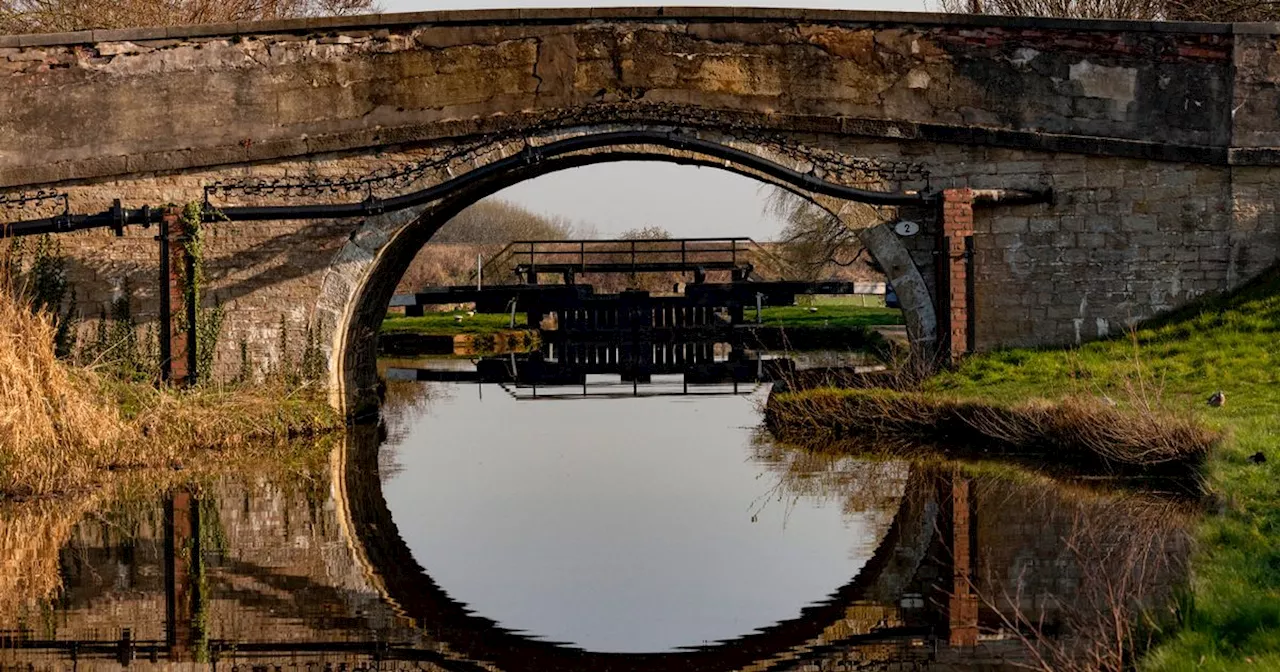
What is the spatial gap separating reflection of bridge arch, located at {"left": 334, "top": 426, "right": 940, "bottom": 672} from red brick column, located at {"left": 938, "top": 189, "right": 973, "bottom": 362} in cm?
408


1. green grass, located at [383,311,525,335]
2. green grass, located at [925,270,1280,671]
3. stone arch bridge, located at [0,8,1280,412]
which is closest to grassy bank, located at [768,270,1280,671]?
green grass, located at [925,270,1280,671]

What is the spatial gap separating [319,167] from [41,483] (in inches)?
204

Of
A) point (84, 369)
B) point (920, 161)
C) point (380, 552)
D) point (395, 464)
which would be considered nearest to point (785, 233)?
point (920, 161)

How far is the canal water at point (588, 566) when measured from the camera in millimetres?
7371

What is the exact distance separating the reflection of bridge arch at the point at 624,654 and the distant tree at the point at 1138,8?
12753 mm

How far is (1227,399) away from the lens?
42.1 ft

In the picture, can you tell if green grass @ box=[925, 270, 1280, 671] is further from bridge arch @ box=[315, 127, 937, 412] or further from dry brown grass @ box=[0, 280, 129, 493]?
dry brown grass @ box=[0, 280, 129, 493]

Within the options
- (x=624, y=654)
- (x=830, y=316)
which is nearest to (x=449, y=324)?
(x=830, y=316)

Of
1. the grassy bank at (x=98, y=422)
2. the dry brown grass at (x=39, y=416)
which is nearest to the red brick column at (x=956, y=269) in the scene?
the grassy bank at (x=98, y=422)

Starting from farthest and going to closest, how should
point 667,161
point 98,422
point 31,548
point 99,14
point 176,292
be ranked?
point 99,14
point 667,161
point 176,292
point 98,422
point 31,548

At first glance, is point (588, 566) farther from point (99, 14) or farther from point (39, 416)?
point (99, 14)

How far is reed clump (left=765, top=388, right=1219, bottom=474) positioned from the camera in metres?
11.1

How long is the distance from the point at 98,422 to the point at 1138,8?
17197mm

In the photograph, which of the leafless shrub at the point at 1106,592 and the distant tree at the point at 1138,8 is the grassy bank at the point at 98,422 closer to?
the leafless shrub at the point at 1106,592
